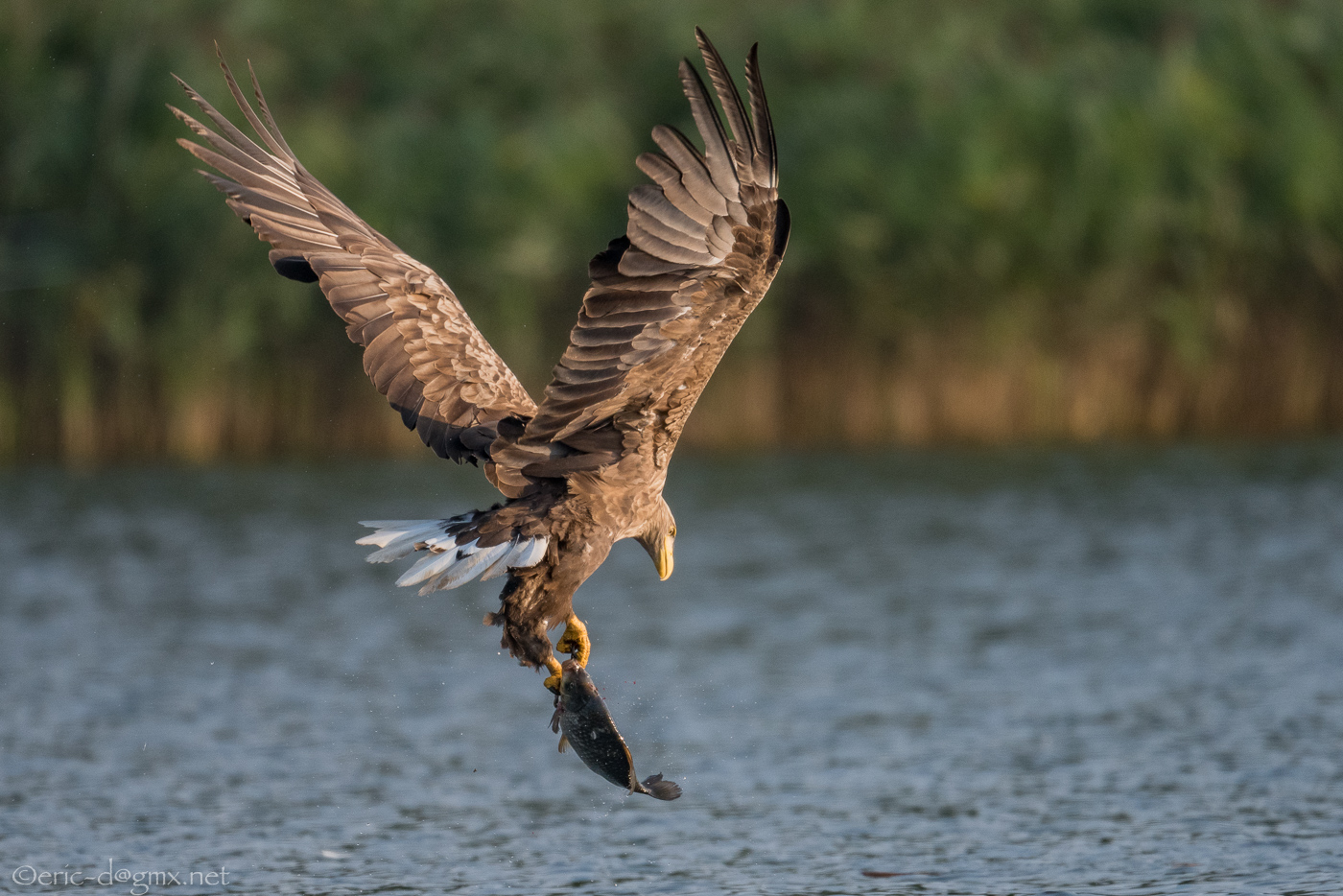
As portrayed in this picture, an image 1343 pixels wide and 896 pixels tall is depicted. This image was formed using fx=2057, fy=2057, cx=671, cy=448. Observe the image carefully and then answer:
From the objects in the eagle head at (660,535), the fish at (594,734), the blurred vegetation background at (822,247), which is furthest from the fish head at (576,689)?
the blurred vegetation background at (822,247)

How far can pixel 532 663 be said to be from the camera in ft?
21.1

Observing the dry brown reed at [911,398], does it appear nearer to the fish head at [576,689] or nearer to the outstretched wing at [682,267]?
the fish head at [576,689]

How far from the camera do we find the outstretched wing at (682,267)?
5703mm

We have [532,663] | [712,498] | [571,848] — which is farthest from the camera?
[712,498]

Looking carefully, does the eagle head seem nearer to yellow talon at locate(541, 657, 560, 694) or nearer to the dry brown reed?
yellow talon at locate(541, 657, 560, 694)

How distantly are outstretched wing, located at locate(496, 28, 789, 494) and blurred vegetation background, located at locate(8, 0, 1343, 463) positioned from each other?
15098mm

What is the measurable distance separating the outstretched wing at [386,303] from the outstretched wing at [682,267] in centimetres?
99

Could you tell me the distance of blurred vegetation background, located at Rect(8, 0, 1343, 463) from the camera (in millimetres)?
21453

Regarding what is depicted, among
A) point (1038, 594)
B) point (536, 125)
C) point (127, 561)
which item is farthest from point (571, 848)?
point (536, 125)

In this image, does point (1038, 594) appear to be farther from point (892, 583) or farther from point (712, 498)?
point (712, 498)

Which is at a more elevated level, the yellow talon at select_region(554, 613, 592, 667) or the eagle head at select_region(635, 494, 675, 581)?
the eagle head at select_region(635, 494, 675, 581)

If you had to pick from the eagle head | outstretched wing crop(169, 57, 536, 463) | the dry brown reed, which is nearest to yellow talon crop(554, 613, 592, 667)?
the eagle head

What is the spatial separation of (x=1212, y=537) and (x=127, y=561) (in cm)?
930

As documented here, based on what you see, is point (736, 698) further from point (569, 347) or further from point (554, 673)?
point (569, 347)
